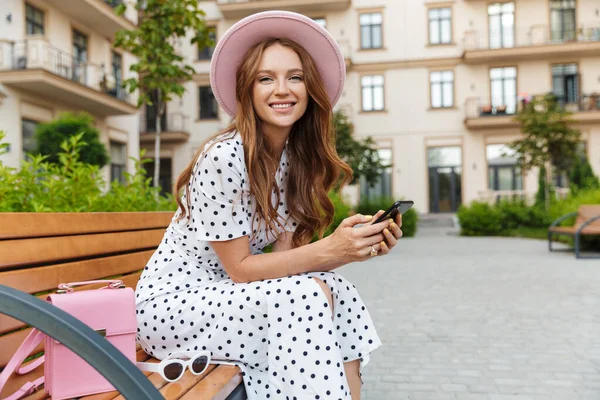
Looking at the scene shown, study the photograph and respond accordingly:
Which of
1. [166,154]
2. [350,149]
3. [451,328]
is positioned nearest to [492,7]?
[350,149]

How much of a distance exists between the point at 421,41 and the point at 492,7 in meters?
3.26

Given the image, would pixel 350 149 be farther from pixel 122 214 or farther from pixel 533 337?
pixel 122 214

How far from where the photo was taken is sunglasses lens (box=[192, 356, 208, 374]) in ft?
6.15

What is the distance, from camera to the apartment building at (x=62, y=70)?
15188 millimetres

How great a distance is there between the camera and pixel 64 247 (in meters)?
2.07

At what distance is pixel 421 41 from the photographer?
25062 millimetres

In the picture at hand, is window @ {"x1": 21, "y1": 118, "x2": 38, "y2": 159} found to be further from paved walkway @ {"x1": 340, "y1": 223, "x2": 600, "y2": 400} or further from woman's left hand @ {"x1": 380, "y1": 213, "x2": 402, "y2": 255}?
woman's left hand @ {"x1": 380, "y1": 213, "x2": 402, "y2": 255}

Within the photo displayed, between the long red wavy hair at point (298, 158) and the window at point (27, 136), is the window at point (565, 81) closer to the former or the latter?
the window at point (27, 136)

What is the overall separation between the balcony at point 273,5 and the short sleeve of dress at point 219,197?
2329 centimetres

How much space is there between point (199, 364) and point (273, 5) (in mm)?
24032

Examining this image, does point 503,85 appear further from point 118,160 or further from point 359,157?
point 118,160

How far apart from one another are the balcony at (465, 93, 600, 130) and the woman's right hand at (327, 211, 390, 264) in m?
23.0

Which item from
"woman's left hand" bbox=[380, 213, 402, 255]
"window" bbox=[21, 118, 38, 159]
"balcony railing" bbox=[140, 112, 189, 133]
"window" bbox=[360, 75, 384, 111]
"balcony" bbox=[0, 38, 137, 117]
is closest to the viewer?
"woman's left hand" bbox=[380, 213, 402, 255]

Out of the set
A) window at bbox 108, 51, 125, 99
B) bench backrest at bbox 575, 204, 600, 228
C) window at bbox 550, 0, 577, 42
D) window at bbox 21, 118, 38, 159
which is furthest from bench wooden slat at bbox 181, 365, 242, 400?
window at bbox 550, 0, 577, 42
